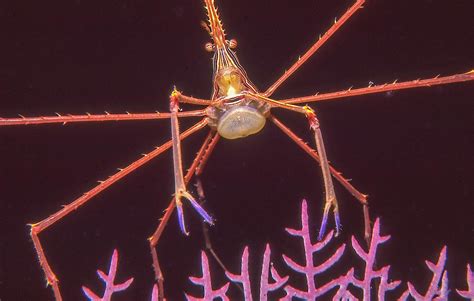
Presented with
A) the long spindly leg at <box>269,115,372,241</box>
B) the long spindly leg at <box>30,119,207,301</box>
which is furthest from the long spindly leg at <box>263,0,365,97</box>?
the long spindly leg at <box>30,119,207,301</box>

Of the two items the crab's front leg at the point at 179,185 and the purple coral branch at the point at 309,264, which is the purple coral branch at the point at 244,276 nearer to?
the purple coral branch at the point at 309,264

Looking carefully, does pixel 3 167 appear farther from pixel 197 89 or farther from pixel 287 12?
pixel 287 12

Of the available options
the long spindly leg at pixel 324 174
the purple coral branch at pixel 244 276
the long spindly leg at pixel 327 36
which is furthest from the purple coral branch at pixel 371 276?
the long spindly leg at pixel 327 36

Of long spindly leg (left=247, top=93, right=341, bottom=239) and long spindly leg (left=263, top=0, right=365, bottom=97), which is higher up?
long spindly leg (left=263, top=0, right=365, bottom=97)

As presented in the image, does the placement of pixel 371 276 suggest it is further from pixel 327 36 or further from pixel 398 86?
pixel 327 36

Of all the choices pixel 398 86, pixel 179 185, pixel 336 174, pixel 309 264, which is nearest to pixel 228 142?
pixel 336 174

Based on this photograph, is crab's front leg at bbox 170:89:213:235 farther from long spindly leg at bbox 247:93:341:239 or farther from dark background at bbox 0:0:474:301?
dark background at bbox 0:0:474:301

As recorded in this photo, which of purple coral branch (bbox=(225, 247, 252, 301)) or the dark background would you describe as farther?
the dark background

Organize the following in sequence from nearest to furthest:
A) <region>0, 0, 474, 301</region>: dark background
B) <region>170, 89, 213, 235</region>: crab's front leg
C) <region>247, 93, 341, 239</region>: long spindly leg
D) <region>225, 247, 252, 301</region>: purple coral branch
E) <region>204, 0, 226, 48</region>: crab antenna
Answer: <region>170, 89, 213, 235</region>: crab's front leg < <region>247, 93, 341, 239</region>: long spindly leg < <region>225, 247, 252, 301</region>: purple coral branch < <region>204, 0, 226, 48</region>: crab antenna < <region>0, 0, 474, 301</region>: dark background

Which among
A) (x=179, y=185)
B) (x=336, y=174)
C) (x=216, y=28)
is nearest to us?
(x=179, y=185)
